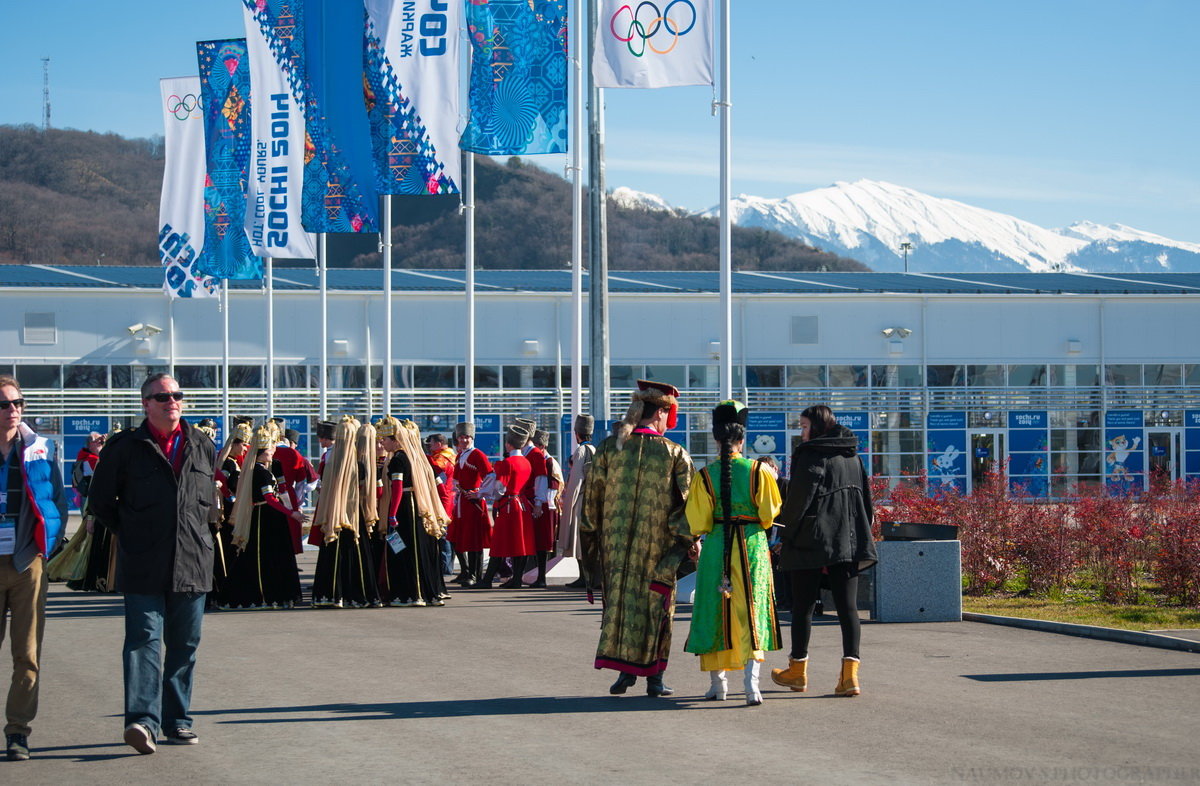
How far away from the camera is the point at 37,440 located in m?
7.80

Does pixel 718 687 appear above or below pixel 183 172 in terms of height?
below

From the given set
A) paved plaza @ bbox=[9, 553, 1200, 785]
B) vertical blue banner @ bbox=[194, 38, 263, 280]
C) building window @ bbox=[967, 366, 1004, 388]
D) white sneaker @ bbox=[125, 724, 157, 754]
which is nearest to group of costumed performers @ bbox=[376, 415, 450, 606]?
paved plaza @ bbox=[9, 553, 1200, 785]

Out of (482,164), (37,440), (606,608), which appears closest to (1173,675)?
(606,608)

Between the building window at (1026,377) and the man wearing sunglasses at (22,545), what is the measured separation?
34339 millimetres

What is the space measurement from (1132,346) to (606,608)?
1309 inches

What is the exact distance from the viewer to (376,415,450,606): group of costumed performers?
15.0m

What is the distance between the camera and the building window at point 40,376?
122ft

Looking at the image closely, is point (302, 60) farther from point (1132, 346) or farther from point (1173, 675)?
point (1132, 346)

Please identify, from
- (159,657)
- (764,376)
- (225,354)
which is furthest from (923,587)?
(225,354)

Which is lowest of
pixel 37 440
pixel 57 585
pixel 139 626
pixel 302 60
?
pixel 57 585

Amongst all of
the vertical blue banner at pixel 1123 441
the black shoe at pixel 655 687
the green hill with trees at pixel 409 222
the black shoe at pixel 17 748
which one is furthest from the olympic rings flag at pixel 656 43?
the green hill with trees at pixel 409 222

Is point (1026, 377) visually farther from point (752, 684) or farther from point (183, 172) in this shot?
point (752, 684)

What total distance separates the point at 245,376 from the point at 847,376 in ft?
51.2

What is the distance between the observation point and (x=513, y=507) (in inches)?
674
